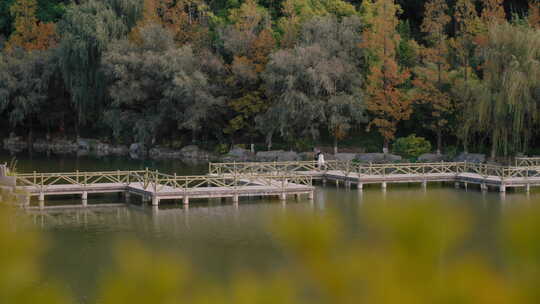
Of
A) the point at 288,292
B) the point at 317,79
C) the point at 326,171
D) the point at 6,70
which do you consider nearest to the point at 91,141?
the point at 6,70

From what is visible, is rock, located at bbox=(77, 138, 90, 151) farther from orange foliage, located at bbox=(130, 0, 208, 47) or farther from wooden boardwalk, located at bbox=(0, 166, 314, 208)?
wooden boardwalk, located at bbox=(0, 166, 314, 208)

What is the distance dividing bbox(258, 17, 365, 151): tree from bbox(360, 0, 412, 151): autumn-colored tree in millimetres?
589

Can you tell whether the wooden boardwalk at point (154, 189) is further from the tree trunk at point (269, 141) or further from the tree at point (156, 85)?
the tree at point (156, 85)

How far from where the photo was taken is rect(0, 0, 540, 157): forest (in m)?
29.0

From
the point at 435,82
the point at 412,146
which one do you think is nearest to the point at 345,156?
the point at 412,146

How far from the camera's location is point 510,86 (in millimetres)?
26328

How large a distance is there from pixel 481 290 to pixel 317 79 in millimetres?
30891

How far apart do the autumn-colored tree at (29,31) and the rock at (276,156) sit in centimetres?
1572

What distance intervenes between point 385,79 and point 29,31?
22.4 m

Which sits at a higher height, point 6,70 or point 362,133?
point 6,70

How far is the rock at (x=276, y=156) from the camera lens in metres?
33.1

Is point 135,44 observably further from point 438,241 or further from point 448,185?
point 438,241

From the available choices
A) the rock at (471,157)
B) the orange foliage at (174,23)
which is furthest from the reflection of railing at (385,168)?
the orange foliage at (174,23)

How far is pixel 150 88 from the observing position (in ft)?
118
